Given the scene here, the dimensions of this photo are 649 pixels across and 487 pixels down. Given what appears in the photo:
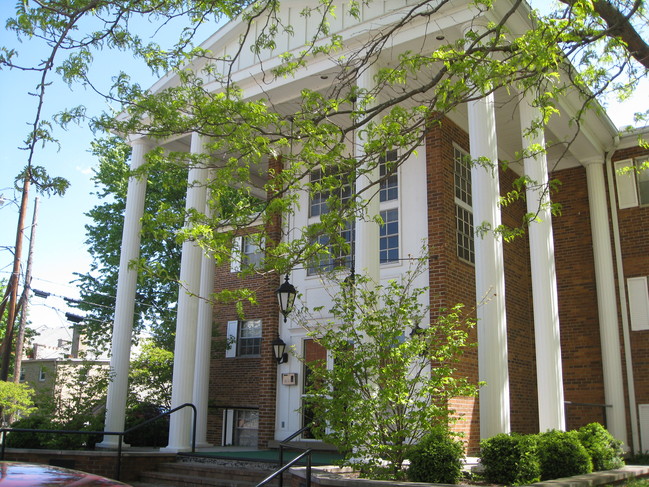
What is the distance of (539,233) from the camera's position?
11.4 meters

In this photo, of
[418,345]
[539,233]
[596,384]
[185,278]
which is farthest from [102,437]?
[596,384]

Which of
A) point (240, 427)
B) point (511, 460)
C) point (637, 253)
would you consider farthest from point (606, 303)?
point (240, 427)

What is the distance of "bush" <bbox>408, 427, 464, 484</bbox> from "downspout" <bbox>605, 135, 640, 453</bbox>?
8.80 m

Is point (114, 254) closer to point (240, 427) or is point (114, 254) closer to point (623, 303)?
point (240, 427)

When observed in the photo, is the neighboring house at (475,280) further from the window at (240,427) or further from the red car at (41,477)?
the red car at (41,477)

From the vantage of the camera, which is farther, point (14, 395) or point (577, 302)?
point (577, 302)

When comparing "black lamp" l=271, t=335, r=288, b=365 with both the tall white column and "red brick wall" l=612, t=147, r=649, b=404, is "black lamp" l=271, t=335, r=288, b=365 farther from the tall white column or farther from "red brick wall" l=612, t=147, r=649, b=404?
"red brick wall" l=612, t=147, r=649, b=404

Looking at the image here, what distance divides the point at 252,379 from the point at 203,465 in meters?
5.18

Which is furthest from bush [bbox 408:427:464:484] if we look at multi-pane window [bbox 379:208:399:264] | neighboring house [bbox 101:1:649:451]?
multi-pane window [bbox 379:208:399:264]

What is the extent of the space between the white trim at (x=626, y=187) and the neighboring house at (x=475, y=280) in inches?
1.0

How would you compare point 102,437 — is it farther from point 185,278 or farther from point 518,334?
point 518,334

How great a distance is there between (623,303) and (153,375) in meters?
11.6

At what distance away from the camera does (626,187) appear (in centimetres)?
1609

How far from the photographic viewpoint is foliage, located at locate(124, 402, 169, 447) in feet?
47.6
